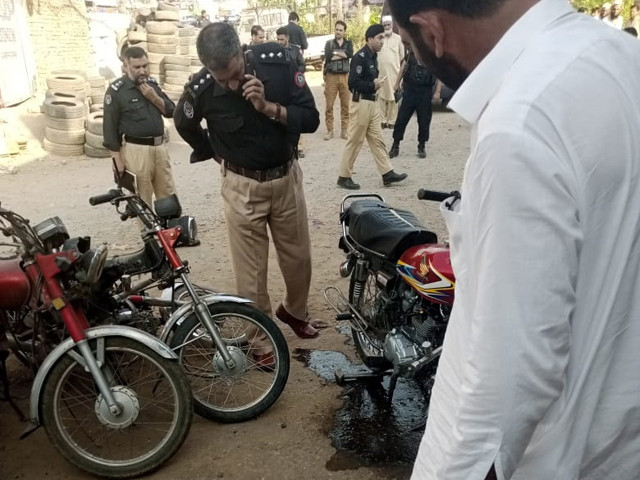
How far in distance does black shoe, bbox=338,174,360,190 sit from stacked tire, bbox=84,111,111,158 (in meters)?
4.24

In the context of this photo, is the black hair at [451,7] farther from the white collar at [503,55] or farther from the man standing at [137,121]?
the man standing at [137,121]

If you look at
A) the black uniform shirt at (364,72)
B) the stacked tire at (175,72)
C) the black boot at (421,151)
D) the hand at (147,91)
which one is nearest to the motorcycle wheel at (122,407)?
the hand at (147,91)

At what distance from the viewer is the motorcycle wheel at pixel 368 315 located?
3191 mm

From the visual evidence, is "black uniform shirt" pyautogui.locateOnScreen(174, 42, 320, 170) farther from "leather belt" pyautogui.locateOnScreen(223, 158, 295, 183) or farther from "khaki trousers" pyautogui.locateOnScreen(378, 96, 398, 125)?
"khaki trousers" pyautogui.locateOnScreen(378, 96, 398, 125)

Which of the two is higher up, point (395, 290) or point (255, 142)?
point (255, 142)

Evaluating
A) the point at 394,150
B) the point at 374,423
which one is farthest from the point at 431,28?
the point at 394,150

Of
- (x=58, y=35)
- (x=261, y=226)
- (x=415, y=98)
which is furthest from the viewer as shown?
(x=58, y=35)

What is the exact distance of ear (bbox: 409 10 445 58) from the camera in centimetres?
89

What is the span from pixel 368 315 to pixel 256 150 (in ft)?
3.85

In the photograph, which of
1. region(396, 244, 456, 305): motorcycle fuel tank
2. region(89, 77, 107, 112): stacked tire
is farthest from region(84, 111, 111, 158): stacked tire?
region(396, 244, 456, 305): motorcycle fuel tank

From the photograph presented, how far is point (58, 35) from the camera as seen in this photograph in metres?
12.7

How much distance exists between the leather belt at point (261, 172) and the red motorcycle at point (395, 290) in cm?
44

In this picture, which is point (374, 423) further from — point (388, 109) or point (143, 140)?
Answer: point (388, 109)

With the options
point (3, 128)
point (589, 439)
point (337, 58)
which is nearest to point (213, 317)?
point (589, 439)
